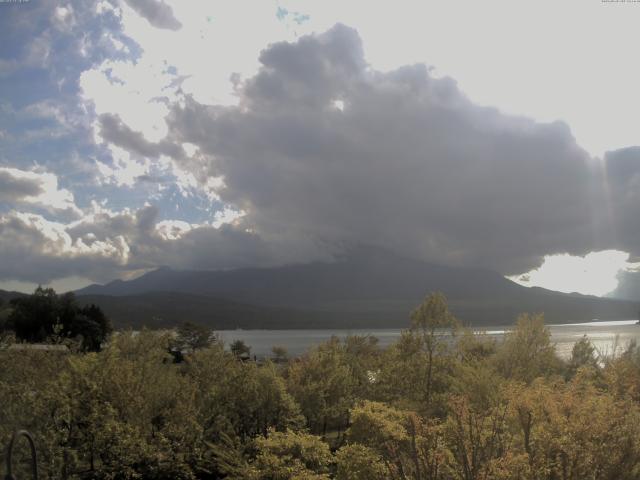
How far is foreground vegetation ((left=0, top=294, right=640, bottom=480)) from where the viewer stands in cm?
1421

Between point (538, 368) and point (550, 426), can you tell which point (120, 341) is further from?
point (550, 426)

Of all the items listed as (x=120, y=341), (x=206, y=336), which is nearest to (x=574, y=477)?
(x=120, y=341)

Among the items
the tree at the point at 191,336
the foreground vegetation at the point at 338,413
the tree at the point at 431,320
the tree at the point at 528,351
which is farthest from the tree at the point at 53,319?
the tree at the point at 528,351

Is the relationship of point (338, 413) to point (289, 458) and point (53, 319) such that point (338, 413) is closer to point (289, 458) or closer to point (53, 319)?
point (289, 458)

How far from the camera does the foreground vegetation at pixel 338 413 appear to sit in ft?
46.6

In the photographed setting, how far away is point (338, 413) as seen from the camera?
32531mm

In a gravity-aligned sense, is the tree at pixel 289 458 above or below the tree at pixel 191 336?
above

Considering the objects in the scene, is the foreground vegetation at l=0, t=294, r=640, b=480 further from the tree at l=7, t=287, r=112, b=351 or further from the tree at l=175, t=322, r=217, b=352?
the tree at l=7, t=287, r=112, b=351

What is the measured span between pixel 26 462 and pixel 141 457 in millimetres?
5714

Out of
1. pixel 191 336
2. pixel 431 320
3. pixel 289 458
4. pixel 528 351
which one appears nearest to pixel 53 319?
pixel 191 336

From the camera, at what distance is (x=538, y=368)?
3497 centimetres

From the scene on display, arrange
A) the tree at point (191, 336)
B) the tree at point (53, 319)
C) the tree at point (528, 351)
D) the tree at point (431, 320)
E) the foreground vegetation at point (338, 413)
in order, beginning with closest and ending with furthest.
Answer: the foreground vegetation at point (338, 413) < the tree at point (431, 320) < the tree at point (528, 351) < the tree at point (53, 319) < the tree at point (191, 336)

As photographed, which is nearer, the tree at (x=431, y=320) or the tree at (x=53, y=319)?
the tree at (x=431, y=320)

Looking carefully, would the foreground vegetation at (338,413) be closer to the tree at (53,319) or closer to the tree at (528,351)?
the tree at (528,351)
